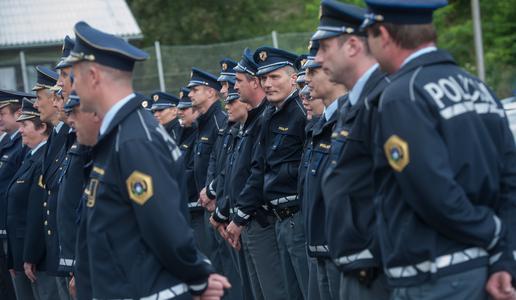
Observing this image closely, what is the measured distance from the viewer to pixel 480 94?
4500 mm

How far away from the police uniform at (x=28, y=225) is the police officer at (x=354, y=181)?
14.5ft

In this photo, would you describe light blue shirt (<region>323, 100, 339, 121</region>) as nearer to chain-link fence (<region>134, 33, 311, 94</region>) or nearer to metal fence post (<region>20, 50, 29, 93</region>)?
chain-link fence (<region>134, 33, 311, 94</region>)

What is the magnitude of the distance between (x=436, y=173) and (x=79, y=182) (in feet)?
11.4

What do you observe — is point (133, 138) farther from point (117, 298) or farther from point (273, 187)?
point (273, 187)

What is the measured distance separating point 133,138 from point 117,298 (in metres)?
0.82

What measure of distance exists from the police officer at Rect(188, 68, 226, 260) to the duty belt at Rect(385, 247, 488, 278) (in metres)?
6.73

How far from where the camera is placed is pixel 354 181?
4922 millimetres

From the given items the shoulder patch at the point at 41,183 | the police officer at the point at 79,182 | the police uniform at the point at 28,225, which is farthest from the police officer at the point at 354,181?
the police uniform at the point at 28,225

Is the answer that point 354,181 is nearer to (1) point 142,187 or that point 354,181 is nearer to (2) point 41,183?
(1) point 142,187

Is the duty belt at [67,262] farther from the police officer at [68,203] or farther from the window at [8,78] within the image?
the window at [8,78]

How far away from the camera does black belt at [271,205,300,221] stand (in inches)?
324

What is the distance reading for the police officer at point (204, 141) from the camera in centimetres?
1127

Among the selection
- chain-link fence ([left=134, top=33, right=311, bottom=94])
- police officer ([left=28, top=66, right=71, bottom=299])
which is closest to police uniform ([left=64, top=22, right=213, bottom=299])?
police officer ([left=28, top=66, right=71, bottom=299])

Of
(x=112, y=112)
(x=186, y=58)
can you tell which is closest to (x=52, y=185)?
(x=112, y=112)
